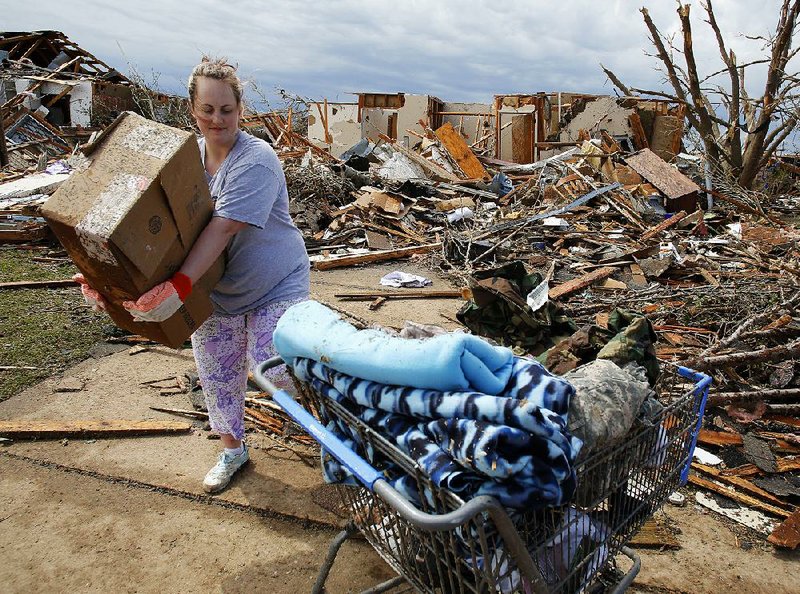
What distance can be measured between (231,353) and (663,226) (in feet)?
28.8

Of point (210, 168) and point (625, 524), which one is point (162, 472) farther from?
point (625, 524)

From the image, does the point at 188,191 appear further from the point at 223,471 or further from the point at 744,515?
the point at 744,515

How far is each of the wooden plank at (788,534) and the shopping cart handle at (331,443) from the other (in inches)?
105

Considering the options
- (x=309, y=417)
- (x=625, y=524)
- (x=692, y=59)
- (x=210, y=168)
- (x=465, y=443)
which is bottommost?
(x=625, y=524)

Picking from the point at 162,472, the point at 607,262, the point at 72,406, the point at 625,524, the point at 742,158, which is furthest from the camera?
the point at 742,158

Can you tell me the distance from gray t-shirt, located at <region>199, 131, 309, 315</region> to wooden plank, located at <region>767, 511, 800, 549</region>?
292cm

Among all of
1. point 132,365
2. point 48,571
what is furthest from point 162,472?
point 132,365

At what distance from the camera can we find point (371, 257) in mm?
9164

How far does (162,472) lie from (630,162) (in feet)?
38.3

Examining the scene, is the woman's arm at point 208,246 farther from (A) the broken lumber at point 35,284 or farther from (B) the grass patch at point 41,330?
(A) the broken lumber at point 35,284

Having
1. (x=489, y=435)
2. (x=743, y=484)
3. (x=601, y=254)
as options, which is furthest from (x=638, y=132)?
(x=489, y=435)

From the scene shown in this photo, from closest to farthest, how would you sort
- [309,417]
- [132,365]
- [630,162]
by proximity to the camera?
[309,417], [132,365], [630,162]

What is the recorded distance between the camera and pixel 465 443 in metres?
1.44

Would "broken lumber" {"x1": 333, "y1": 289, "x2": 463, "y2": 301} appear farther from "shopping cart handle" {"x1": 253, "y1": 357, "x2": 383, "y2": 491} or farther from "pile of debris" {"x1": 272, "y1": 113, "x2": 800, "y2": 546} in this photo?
"shopping cart handle" {"x1": 253, "y1": 357, "x2": 383, "y2": 491}
